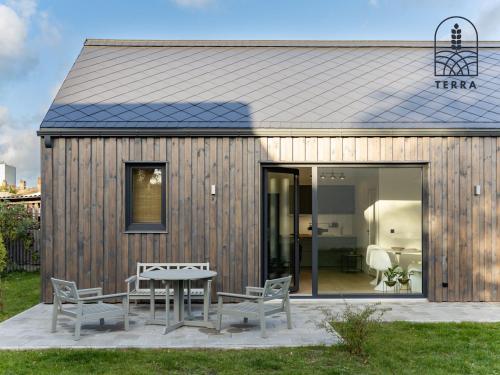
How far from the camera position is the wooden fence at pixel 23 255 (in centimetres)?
1268

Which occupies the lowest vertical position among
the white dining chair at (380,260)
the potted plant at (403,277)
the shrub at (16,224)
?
the potted plant at (403,277)

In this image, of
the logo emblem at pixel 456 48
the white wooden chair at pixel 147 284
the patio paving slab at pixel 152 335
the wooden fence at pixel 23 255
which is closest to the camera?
the patio paving slab at pixel 152 335

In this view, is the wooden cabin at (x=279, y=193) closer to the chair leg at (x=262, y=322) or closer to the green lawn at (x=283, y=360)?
the chair leg at (x=262, y=322)

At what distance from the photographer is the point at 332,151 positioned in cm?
850

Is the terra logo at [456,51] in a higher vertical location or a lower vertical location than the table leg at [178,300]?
higher

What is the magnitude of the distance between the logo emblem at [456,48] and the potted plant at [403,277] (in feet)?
14.3

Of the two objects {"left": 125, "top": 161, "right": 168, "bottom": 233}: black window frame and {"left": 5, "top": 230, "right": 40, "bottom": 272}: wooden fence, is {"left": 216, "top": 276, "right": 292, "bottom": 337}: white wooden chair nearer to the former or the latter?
{"left": 125, "top": 161, "right": 168, "bottom": 233}: black window frame

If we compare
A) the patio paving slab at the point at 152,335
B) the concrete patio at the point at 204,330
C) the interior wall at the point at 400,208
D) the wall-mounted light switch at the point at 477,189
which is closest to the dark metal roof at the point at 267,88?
the interior wall at the point at 400,208

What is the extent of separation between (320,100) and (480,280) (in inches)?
165

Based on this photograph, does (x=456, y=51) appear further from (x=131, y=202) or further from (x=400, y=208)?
(x=131, y=202)

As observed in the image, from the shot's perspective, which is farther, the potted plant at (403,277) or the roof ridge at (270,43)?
the roof ridge at (270,43)

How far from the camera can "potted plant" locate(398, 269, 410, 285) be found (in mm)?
8812

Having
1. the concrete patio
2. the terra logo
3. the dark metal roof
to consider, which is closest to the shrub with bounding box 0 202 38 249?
the dark metal roof

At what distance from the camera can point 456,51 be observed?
11.5 m
